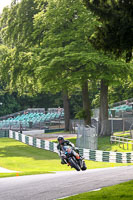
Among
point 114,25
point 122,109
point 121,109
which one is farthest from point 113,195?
point 122,109

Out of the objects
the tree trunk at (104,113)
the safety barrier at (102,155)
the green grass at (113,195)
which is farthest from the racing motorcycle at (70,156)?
the tree trunk at (104,113)

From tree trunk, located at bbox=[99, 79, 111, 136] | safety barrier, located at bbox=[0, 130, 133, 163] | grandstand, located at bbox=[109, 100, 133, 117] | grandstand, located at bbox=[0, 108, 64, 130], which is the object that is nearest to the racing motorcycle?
safety barrier, located at bbox=[0, 130, 133, 163]

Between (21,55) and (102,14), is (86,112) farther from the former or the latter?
(102,14)

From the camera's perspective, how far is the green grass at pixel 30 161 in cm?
2920

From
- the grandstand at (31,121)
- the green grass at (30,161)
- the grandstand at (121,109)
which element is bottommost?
the green grass at (30,161)

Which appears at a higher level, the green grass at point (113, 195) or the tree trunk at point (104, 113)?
the tree trunk at point (104, 113)

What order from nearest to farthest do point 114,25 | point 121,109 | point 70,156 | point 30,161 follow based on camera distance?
point 114,25 < point 70,156 < point 30,161 < point 121,109

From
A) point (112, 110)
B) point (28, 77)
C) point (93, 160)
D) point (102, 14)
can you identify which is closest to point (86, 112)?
point (112, 110)

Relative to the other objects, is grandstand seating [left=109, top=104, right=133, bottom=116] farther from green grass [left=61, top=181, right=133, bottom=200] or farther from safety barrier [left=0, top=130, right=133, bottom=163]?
green grass [left=61, top=181, right=133, bottom=200]

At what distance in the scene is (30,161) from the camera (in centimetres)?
3309

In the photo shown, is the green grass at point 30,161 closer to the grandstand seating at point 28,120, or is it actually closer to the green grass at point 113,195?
the grandstand seating at point 28,120

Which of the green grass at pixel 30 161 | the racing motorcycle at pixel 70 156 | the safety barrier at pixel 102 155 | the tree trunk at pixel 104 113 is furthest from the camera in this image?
the tree trunk at pixel 104 113

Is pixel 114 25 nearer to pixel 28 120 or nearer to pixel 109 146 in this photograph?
pixel 109 146

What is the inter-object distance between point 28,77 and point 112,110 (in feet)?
30.7
